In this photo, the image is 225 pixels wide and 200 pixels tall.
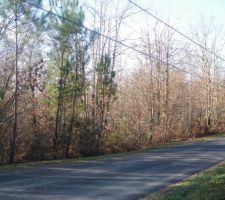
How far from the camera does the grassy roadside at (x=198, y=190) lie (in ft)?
31.4

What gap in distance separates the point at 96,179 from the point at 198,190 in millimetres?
3489

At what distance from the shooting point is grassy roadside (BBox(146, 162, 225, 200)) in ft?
31.4

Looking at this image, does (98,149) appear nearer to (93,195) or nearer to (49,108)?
(49,108)

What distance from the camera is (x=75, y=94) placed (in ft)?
82.3

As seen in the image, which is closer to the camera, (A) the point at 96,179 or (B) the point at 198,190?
(B) the point at 198,190

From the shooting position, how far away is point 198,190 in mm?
10336

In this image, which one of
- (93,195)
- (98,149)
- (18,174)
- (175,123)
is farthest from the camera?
Answer: (175,123)

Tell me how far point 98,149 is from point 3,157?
6983mm

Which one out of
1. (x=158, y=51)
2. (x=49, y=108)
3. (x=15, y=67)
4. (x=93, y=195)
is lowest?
(x=93, y=195)

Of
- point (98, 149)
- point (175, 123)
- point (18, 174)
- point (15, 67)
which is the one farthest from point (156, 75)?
point (18, 174)

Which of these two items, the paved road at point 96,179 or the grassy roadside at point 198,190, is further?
the paved road at point 96,179

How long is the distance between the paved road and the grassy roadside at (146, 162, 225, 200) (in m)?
0.58

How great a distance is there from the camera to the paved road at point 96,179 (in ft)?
32.8

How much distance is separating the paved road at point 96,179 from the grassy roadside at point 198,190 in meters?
0.58
